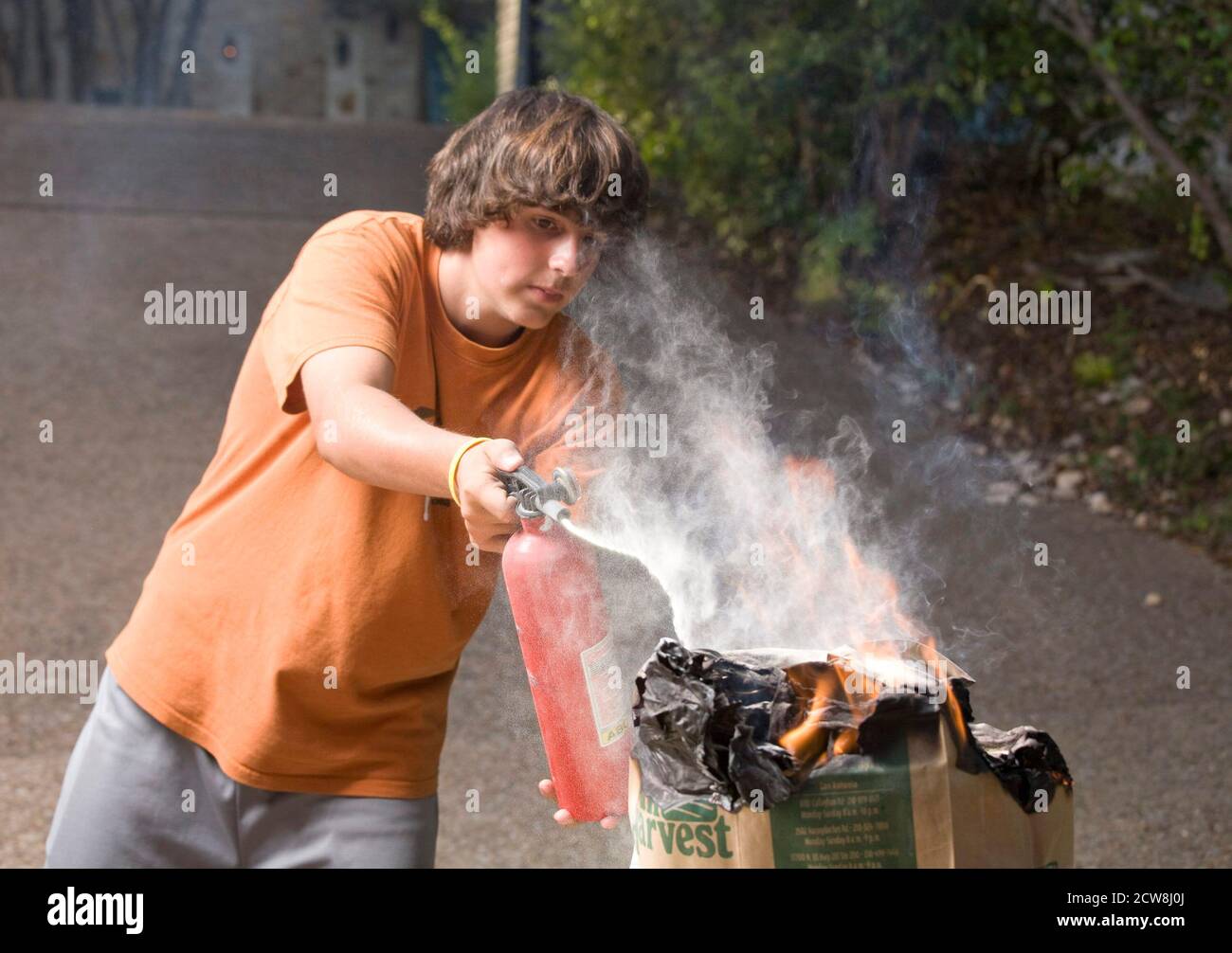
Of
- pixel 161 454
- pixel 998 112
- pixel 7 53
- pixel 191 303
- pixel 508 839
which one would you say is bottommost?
pixel 508 839

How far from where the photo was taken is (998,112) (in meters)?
9.49

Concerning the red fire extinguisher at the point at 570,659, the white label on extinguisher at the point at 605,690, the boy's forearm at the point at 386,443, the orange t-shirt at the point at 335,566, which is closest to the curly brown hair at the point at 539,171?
the orange t-shirt at the point at 335,566

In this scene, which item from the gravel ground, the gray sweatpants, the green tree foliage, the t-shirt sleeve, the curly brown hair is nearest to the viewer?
the t-shirt sleeve

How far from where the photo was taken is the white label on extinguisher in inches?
84.9

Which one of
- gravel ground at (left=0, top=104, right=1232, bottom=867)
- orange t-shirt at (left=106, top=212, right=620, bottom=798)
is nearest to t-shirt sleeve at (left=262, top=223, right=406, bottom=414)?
orange t-shirt at (left=106, top=212, right=620, bottom=798)

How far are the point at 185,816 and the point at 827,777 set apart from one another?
1135mm

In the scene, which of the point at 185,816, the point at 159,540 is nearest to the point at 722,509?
the point at 185,816

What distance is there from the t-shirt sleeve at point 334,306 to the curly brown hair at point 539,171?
146 mm

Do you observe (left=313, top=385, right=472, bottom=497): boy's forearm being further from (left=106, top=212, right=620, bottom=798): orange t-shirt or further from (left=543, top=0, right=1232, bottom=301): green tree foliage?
(left=543, top=0, right=1232, bottom=301): green tree foliage

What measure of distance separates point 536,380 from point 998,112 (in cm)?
775

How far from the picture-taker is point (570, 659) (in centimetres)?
217

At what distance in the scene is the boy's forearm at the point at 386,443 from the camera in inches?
80.1
